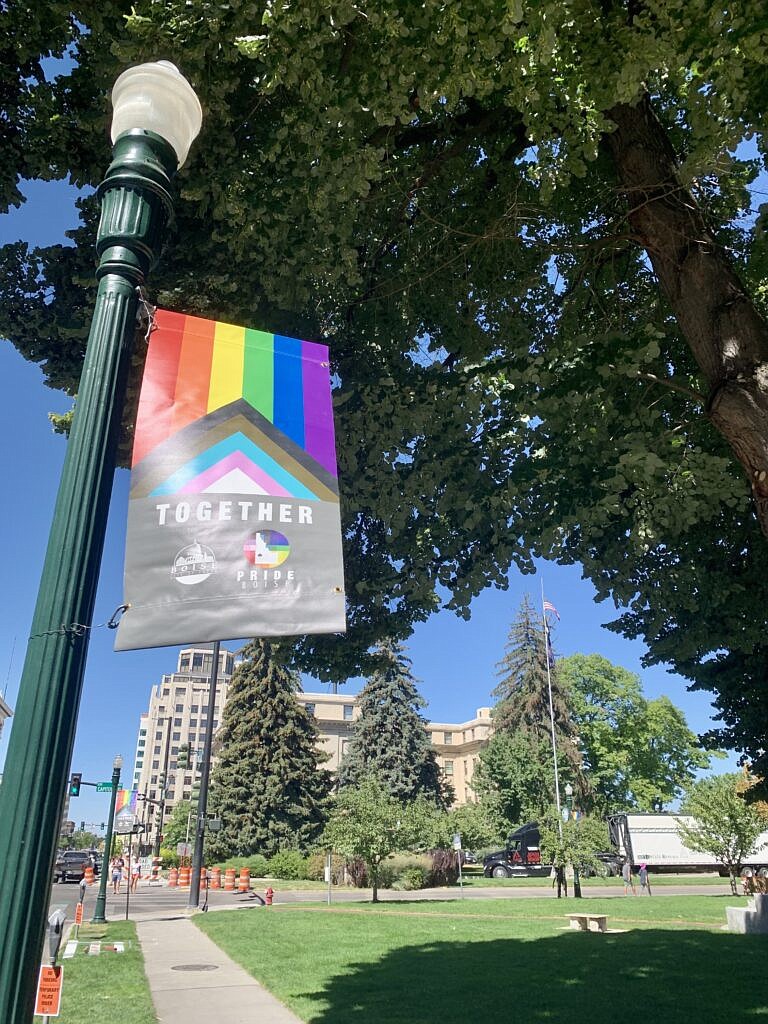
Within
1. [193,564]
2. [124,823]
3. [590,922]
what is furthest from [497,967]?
[124,823]

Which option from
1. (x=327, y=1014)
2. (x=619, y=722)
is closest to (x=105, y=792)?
(x=327, y=1014)

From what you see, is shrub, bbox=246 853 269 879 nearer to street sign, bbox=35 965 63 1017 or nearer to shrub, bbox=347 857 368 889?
shrub, bbox=347 857 368 889

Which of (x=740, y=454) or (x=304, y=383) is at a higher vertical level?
(x=740, y=454)

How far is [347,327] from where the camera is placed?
8570 millimetres

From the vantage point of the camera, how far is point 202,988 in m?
9.56

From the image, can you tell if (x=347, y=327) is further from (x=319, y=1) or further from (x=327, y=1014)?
(x=327, y=1014)

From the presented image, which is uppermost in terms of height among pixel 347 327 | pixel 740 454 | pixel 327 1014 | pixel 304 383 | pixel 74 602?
pixel 347 327

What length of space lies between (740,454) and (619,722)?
175ft

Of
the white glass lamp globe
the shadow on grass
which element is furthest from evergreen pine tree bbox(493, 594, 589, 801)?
the white glass lamp globe

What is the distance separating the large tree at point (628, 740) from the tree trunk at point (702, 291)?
51.7 metres

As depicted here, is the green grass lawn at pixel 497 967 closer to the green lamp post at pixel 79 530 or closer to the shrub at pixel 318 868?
the green lamp post at pixel 79 530

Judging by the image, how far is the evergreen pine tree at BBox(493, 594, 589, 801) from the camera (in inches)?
1991

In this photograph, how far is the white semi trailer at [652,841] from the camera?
40.4 metres

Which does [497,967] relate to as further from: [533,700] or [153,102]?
[533,700]
